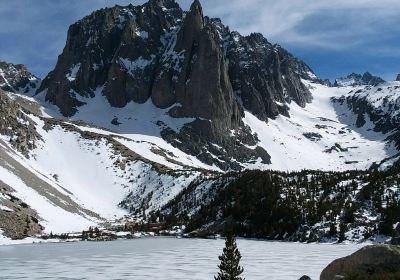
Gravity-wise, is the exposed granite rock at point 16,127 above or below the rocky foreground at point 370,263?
above

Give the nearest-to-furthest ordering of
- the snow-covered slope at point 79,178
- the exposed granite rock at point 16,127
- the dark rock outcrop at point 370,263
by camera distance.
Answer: the dark rock outcrop at point 370,263
the snow-covered slope at point 79,178
the exposed granite rock at point 16,127

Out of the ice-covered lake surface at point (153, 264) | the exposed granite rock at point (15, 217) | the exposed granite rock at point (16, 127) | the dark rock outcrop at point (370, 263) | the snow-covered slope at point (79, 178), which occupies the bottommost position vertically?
the ice-covered lake surface at point (153, 264)

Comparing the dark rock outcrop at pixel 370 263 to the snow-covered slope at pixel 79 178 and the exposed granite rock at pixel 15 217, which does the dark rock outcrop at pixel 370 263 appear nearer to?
the exposed granite rock at pixel 15 217

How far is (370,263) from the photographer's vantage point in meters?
19.4

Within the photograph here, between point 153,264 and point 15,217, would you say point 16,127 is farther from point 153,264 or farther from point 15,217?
point 153,264

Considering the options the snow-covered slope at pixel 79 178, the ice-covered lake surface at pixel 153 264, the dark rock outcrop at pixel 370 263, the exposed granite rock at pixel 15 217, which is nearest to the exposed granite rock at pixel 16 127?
the snow-covered slope at pixel 79 178

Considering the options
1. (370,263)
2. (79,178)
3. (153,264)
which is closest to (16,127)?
(79,178)

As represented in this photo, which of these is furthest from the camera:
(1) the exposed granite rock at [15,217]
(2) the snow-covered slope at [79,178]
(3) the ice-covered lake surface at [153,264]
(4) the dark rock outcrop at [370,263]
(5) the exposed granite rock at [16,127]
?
(5) the exposed granite rock at [16,127]

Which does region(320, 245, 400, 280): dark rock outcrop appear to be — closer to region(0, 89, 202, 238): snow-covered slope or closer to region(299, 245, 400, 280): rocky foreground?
region(299, 245, 400, 280): rocky foreground

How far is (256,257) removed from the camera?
125 feet


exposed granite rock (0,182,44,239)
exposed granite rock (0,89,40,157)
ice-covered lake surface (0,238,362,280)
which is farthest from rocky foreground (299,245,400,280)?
exposed granite rock (0,89,40,157)

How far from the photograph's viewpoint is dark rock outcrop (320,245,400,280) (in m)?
19.0

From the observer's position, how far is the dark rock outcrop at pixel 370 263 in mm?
18953

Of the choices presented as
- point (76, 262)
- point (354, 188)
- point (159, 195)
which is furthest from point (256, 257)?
point (159, 195)
